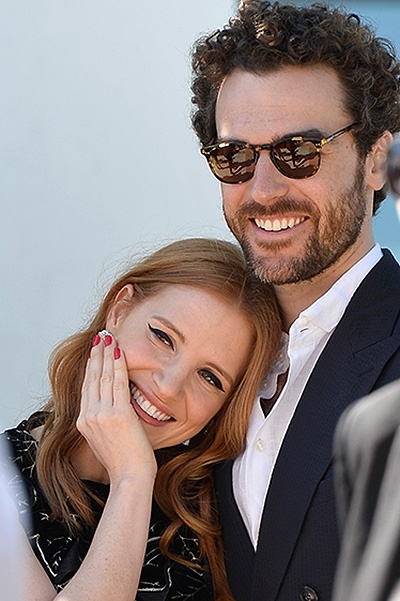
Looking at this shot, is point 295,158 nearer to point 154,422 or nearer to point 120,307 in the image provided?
point 120,307

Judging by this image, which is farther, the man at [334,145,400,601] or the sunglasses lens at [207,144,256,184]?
the sunglasses lens at [207,144,256,184]

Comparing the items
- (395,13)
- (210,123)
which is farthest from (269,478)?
(395,13)

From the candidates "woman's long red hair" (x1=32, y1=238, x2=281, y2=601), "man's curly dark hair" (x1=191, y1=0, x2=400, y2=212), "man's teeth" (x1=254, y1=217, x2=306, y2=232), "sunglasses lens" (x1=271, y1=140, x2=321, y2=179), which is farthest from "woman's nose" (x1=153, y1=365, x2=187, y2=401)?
"man's curly dark hair" (x1=191, y1=0, x2=400, y2=212)

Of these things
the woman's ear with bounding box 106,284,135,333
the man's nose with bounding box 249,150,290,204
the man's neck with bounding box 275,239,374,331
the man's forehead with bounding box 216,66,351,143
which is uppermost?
the man's forehead with bounding box 216,66,351,143

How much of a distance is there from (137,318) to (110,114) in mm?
1409

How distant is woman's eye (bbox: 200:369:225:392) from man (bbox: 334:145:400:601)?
4.47 feet

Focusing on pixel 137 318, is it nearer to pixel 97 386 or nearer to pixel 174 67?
pixel 97 386

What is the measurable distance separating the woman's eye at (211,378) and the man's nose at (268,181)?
16.8 inches

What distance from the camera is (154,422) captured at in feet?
8.18

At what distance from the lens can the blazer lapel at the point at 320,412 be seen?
2.21m

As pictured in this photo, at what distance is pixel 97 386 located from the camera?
97.9 inches

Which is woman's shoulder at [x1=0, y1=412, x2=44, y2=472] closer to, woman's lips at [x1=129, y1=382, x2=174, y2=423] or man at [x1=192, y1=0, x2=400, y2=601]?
woman's lips at [x1=129, y1=382, x2=174, y2=423]

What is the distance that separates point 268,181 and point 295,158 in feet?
0.26

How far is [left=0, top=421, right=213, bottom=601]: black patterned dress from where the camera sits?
2.35m
